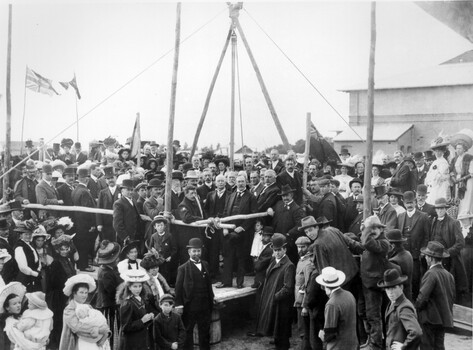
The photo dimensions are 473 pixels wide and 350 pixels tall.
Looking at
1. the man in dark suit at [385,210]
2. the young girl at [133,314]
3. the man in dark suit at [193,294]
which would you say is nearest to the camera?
the young girl at [133,314]

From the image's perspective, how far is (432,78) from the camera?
25.9 metres

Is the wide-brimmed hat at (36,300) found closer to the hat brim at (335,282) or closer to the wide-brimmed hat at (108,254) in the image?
the wide-brimmed hat at (108,254)

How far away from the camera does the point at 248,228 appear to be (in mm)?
9703

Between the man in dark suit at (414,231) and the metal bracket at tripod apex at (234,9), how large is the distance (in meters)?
5.77

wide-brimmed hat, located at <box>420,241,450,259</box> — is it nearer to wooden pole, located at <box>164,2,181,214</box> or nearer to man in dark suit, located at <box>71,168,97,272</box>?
wooden pole, located at <box>164,2,181,214</box>

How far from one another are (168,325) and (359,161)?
687 cm

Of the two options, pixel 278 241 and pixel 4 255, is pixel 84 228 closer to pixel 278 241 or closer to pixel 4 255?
pixel 4 255

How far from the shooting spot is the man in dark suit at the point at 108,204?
10.5 m

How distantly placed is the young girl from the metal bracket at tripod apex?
22.7 ft

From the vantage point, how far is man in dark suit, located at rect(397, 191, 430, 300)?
9102 mm

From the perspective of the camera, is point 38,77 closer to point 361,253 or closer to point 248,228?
point 248,228

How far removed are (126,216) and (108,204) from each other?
46.2 inches

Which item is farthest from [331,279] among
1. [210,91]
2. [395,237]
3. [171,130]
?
[210,91]

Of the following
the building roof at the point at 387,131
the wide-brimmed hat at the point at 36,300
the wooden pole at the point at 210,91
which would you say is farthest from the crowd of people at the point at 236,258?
the building roof at the point at 387,131
